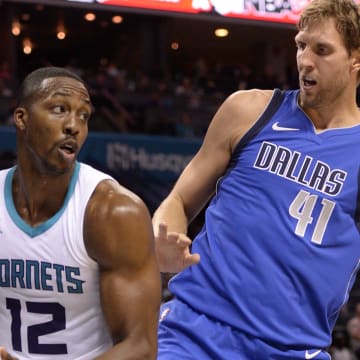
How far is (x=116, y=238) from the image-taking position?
8.65 feet

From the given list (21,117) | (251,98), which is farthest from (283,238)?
(21,117)

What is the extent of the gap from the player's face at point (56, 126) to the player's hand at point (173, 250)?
39cm

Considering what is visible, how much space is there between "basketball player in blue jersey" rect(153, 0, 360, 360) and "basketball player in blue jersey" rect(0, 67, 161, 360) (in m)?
0.26

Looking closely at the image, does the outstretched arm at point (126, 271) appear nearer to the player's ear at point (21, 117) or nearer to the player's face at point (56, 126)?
the player's face at point (56, 126)

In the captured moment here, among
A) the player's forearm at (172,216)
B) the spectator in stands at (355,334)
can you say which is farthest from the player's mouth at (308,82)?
the spectator in stands at (355,334)

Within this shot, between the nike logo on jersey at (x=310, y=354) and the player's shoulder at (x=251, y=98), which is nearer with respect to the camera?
the nike logo on jersey at (x=310, y=354)

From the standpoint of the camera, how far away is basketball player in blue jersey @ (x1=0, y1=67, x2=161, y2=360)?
2666mm

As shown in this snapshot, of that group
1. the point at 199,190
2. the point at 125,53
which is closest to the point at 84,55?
the point at 125,53

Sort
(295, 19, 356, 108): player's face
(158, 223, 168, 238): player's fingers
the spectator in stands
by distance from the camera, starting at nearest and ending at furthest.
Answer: (158, 223, 168, 238): player's fingers
(295, 19, 356, 108): player's face
the spectator in stands

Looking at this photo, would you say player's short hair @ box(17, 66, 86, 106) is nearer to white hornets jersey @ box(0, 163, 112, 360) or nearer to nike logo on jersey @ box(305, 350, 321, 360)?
white hornets jersey @ box(0, 163, 112, 360)

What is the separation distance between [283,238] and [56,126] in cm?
90

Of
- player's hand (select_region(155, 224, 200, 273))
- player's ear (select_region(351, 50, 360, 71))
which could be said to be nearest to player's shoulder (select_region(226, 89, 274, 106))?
player's ear (select_region(351, 50, 360, 71))

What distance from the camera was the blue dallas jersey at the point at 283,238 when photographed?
303 cm

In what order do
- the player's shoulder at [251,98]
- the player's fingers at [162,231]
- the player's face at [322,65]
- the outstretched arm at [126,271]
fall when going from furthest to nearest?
the player's shoulder at [251,98]
the player's face at [322,65]
the player's fingers at [162,231]
the outstretched arm at [126,271]
